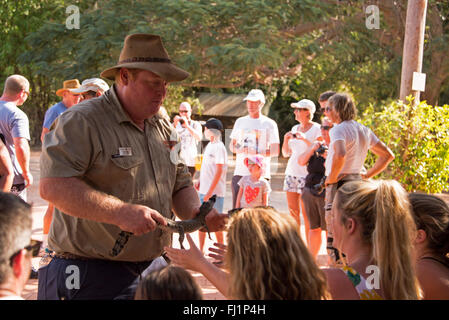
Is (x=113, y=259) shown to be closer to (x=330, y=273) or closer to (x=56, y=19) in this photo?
(x=330, y=273)

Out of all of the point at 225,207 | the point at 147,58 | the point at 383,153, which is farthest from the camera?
the point at 225,207

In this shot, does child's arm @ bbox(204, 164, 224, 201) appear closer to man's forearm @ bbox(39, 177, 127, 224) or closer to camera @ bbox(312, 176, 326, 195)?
camera @ bbox(312, 176, 326, 195)

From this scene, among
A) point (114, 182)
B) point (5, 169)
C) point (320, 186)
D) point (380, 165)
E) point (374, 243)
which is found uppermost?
point (114, 182)

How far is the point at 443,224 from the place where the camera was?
9.71 ft

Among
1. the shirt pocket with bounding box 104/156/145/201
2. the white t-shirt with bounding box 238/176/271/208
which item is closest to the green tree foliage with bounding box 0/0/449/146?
the white t-shirt with bounding box 238/176/271/208

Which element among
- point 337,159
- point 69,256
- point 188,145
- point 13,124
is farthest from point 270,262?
point 188,145

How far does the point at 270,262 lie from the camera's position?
82.1 inches

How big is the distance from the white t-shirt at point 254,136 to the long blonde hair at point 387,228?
4005 millimetres

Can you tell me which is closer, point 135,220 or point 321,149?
point 135,220

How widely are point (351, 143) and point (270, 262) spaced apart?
3760 millimetres

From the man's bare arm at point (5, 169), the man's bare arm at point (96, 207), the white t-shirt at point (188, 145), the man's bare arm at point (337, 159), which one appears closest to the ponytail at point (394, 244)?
the man's bare arm at point (96, 207)

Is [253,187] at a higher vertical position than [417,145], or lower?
lower

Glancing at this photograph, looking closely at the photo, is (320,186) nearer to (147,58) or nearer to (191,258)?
(147,58)

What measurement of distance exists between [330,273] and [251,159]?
13.7 feet
